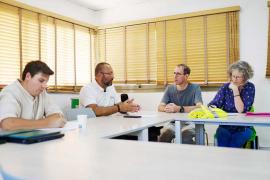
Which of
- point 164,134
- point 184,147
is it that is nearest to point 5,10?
point 164,134

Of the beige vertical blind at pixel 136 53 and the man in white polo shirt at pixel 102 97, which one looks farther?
the beige vertical blind at pixel 136 53

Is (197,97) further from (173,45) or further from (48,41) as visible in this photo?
(48,41)

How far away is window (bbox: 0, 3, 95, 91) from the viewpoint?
12.5ft

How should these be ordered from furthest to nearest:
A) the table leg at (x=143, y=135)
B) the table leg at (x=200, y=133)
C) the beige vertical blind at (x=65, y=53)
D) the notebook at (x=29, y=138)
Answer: the beige vertical blind at (x=65, y=53)
the table leg at (x=200, y=133)
the table leg at (x=143, y=135)
the notebook at (x=29, y=138)

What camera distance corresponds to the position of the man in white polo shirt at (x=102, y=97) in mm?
3246

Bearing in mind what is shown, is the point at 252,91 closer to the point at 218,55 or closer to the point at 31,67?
the point at 218,55

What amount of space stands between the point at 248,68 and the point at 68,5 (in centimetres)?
311

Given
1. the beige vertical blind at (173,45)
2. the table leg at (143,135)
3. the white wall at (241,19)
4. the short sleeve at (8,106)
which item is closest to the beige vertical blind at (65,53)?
the white wall at (241,19)

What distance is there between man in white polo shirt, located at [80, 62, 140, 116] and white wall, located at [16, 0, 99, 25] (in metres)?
1.48

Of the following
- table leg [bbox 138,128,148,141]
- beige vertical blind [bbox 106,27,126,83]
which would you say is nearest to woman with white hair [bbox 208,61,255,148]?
table leg [bbox 138,128,148,141]

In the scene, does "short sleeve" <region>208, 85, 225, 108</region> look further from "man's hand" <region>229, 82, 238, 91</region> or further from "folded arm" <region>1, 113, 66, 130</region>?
"folded arm" <region>1, 113, 66, 130</region>

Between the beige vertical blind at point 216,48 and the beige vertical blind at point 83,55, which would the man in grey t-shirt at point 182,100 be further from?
the beige vertical blind at point 83,55

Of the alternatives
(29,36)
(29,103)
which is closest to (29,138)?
(29,103)

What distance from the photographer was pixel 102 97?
11.9ft
